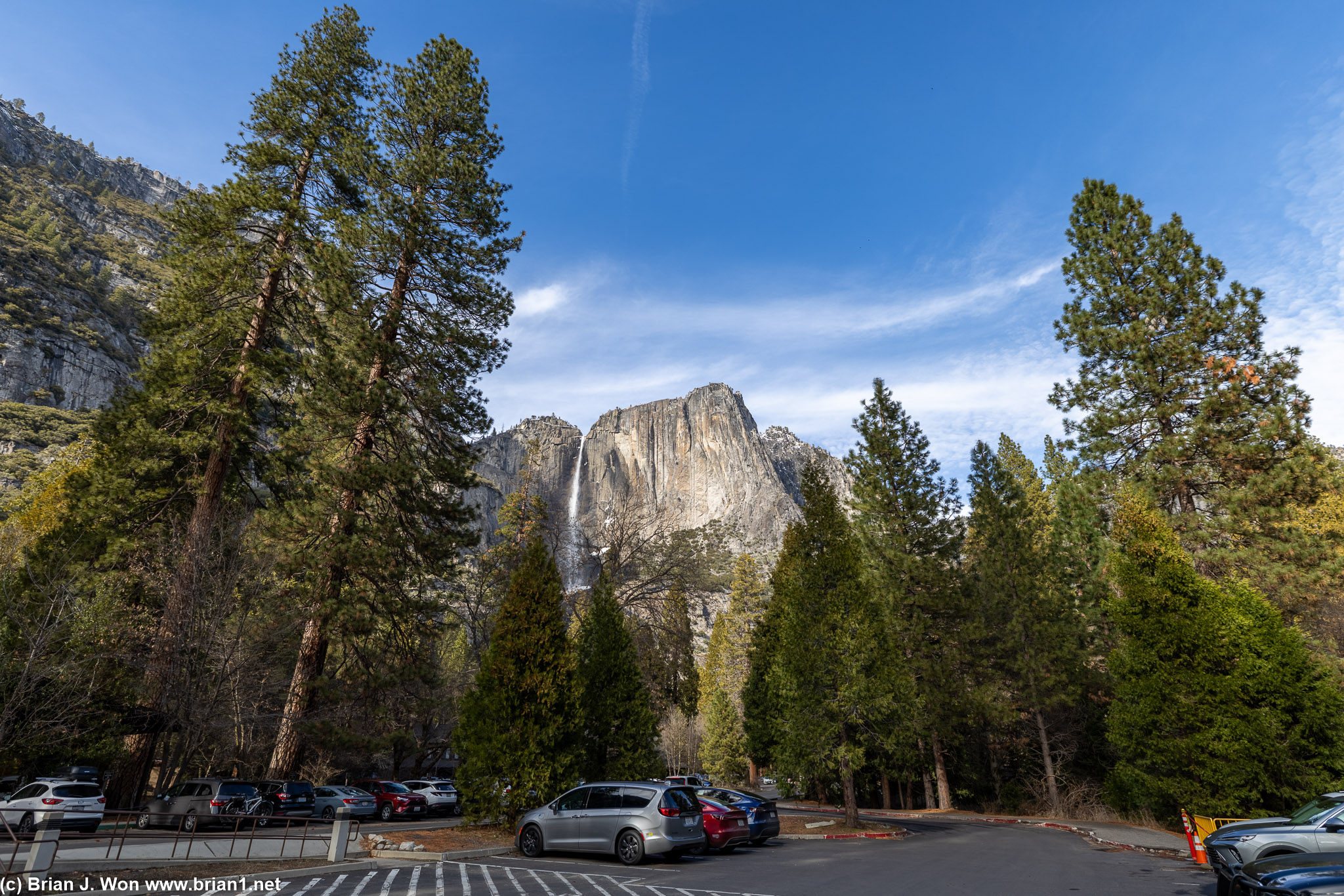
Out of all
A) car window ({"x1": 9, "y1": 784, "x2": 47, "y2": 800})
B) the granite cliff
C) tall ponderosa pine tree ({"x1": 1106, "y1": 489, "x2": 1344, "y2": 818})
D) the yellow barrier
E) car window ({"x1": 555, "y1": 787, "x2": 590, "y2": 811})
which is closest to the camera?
car window ({"x1": 555, "y1": 787, "x2": 590, "y2": 811})

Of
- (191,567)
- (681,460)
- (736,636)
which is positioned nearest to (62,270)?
(191,567)

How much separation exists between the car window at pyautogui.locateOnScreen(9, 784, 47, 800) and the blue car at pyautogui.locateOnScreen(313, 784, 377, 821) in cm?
644

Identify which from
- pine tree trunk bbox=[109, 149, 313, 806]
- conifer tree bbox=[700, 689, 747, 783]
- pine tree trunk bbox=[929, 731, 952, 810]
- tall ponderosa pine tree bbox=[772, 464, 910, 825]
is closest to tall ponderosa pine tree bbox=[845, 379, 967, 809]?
pine tree trunk bbox=[929, 731, 952, 810]

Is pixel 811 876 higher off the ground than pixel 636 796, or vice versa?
pixel 636 796

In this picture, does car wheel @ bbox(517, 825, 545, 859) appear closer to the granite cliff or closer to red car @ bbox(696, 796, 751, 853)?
red car @ bbox(696, 796, 751, 853)

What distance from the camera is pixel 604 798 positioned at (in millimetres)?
11984

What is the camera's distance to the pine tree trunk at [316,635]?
52.5ft

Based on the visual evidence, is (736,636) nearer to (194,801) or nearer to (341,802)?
(341,802)

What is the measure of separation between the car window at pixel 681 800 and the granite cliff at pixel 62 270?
168 ft

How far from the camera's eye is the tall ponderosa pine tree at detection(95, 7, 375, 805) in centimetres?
1681

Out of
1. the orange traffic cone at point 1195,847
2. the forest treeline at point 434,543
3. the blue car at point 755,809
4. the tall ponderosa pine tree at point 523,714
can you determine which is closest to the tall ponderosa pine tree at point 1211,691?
the forest treeline at point 434,543

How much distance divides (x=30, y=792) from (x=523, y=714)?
1120cm

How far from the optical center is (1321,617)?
22.2 metres

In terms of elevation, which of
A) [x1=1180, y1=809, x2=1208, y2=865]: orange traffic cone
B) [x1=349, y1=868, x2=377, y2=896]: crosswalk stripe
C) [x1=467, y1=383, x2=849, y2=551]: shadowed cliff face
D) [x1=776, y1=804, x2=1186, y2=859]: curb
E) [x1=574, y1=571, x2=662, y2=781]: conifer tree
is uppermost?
[x1=467, y1=383, x2=849, y2=551]: shadowed cliff face
